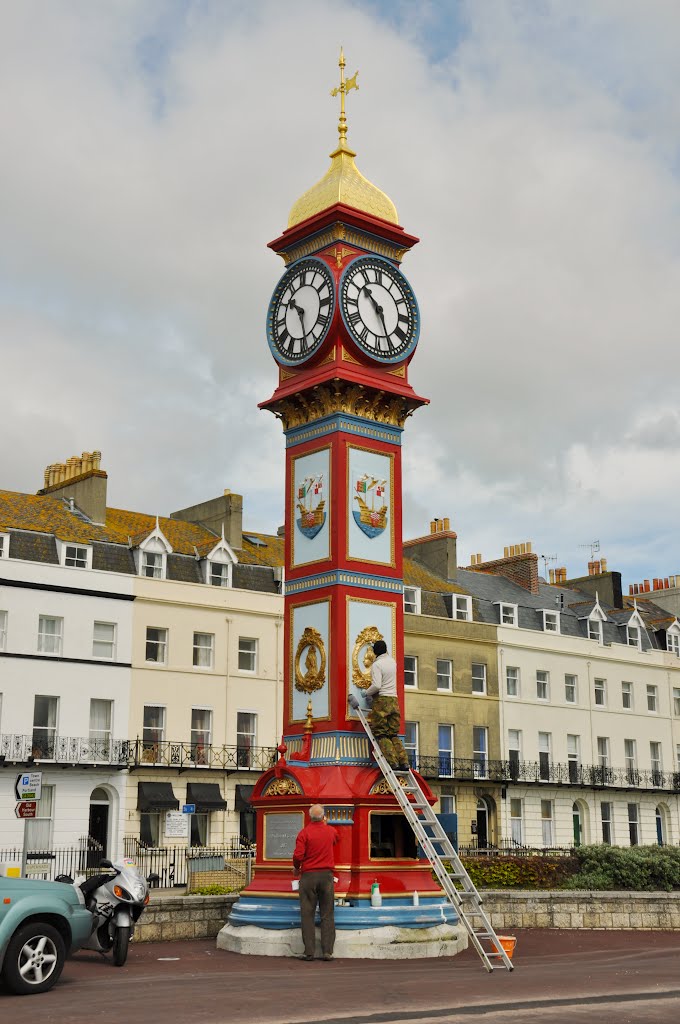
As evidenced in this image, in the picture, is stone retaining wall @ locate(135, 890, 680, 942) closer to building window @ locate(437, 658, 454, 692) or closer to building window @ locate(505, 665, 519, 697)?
building window @ locate(437, 658, 454, 692)

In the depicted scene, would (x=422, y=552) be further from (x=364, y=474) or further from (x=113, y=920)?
(x=113, y=920)

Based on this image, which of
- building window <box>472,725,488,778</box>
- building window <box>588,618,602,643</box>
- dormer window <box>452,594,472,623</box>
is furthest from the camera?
building window <box>588,618,602,643</box>

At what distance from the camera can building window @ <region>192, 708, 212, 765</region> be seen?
43.1m

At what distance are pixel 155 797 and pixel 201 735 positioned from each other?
10.4 feet

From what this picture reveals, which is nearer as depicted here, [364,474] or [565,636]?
[364,474]

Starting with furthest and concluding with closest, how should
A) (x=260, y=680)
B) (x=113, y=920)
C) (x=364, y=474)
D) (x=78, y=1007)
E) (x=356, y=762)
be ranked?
(x=260, y=680)
(x=364, y=474)
(x=356, y=762)
(x=113, y=920)
(x=78, y=1007)

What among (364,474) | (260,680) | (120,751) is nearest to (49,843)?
(120,751)

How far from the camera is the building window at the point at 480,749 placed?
165 ft

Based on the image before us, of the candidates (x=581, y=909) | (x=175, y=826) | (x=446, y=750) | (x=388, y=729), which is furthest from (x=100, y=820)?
(x=388, y=729)

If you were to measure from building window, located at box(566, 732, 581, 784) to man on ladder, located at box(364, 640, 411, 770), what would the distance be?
1434 inches

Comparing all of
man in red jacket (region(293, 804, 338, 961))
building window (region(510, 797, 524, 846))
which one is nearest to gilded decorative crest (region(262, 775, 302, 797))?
man in red jacket (region(293, 804, 338, 961))

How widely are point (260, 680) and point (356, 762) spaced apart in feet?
87.3

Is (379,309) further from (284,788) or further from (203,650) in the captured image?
(203,650)

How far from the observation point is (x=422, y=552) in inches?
2202
